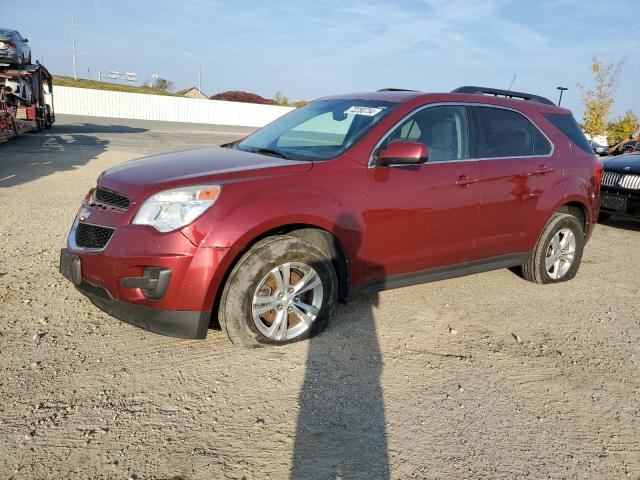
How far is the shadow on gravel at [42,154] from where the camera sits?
10.8m

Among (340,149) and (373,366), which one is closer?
(373,366)

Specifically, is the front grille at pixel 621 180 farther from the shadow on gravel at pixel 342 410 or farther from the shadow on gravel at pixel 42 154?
the shadow on gravel at pixel 42 154

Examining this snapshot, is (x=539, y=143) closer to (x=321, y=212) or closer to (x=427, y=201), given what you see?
(x=427, y=201)

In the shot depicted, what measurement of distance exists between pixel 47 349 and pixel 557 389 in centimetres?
328

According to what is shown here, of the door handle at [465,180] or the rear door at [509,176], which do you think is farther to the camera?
the rear door at [509,176]

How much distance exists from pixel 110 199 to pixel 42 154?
12.2 meters

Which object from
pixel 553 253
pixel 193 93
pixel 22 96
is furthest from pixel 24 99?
pixel 193 93

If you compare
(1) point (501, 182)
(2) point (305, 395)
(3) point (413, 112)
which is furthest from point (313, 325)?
(1) point (501, 182)

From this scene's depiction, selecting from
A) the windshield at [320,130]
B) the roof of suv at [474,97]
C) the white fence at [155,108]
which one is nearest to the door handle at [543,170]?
the roof of suv at [474,97]

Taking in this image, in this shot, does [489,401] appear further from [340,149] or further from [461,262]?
[340,149]

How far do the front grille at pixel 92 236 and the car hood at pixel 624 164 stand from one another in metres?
8.00

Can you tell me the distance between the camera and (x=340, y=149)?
161 inches

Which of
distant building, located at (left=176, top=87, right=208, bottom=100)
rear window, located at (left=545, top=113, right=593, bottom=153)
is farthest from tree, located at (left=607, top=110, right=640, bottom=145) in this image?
distant building, located at (left=176, top=87, right=208, bottom=100)

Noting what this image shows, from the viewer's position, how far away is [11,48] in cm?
1789
